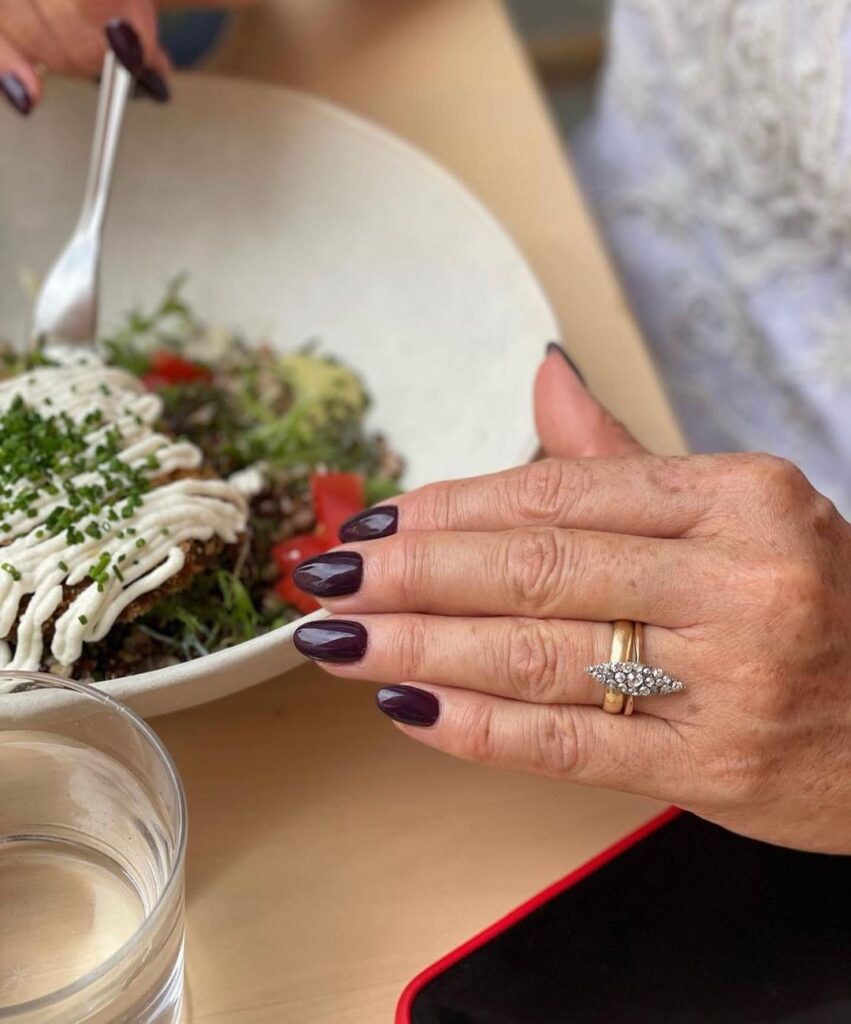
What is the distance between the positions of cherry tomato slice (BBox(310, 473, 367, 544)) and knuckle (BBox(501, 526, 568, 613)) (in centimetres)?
33

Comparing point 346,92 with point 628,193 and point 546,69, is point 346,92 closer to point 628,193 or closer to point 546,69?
point 628,193

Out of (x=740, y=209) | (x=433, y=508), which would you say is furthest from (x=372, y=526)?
(x=740, y=209)

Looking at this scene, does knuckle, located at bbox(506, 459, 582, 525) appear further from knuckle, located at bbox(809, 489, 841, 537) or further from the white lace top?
the white lace top

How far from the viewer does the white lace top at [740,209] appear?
4.50 ft

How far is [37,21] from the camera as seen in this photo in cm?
113

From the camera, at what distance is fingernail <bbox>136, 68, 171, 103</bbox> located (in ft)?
3.89

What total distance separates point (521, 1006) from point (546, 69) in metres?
2.31

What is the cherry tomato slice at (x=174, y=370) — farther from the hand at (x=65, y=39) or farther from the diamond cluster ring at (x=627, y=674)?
the diamond cluster ring at (x=627, y=674)

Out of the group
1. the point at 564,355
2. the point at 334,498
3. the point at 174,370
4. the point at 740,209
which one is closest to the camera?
the point at 564,355

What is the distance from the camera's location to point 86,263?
121 cm

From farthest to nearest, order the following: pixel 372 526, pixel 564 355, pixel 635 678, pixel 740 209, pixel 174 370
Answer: pixel 740 209, pixel 174 370, pixel 564 355, pixel 372 526, pixel 635 678

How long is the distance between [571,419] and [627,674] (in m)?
0.28

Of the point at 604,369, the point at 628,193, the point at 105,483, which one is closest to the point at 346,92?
the point at 628,193

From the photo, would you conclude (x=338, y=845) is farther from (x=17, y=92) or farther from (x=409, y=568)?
(x=17, y=92)
